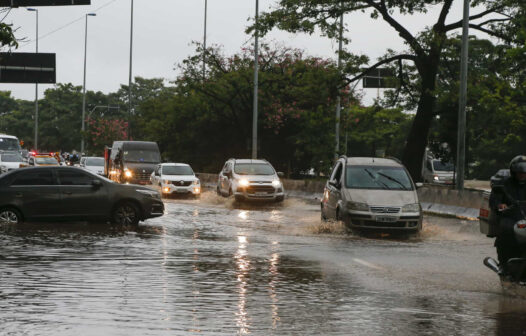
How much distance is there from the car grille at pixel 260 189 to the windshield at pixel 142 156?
14.0 m

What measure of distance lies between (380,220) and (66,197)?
7.34m

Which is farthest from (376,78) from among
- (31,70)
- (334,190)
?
(334,190)

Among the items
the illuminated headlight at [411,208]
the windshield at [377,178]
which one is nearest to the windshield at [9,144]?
the windshield at [377,178]

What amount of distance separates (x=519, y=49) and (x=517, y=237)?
932 inches

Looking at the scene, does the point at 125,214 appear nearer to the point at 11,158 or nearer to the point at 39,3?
the point at 39,3

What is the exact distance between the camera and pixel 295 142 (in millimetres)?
55406

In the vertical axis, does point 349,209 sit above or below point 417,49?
below

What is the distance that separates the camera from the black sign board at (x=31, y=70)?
203ft

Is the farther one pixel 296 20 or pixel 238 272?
pixel 296 20

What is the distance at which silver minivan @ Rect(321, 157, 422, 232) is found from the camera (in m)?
18.2

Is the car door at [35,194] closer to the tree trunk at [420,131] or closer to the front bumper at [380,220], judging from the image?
the front bumper at [380,220]

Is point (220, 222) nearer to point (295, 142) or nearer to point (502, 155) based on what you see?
point (295, 142)

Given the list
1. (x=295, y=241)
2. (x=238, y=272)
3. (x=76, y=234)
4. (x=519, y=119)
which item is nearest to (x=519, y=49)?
(x=519, y=119)

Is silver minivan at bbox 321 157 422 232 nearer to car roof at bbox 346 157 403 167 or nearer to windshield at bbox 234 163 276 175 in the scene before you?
car roof at bbox 346 157 403 167
